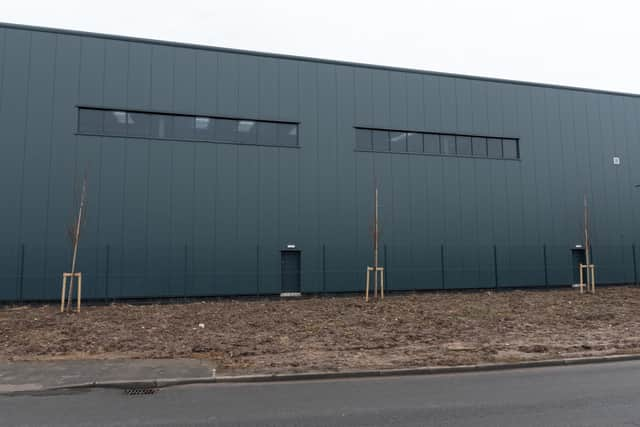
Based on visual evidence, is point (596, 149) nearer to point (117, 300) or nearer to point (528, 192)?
point (528, 192)

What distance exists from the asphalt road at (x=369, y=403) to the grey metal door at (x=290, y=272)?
1429 cm

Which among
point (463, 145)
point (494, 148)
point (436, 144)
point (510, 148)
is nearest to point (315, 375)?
point (436, 144)

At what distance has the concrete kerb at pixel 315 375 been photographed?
9.03 meters

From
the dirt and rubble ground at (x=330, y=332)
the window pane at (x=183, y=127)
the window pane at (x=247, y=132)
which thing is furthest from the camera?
the window pane at (x=247, y=132)

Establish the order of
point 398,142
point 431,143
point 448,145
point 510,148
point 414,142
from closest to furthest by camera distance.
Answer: point 398,142 → point 414,142 → point 431,143 → point 448,145 → point 510,148

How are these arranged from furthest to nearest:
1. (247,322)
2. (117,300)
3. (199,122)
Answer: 1. (199,122)
2. (117,300)
3. (247,322)

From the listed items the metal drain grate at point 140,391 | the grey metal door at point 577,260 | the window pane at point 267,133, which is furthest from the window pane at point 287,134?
the grey metal door at point 577,260

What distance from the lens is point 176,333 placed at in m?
14.4

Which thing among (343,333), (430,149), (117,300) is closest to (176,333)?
(343,333)

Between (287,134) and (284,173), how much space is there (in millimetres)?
2012

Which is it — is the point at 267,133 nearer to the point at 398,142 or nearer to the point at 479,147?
the point at 398,142

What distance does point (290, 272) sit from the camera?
23703 mm

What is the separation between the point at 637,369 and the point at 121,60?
2204cm

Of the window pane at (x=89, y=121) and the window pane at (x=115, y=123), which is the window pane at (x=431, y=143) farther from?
the window pane at (x=89, y=121)
